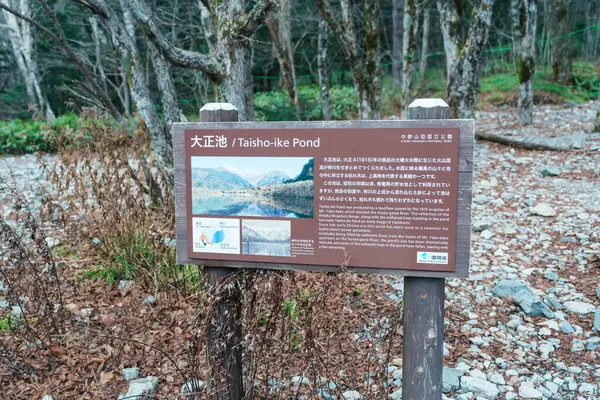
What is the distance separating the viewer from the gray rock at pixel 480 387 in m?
3.12

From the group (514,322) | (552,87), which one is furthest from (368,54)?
(552,87)

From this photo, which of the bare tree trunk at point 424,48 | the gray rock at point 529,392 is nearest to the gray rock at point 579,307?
the gray rock at point 529,392

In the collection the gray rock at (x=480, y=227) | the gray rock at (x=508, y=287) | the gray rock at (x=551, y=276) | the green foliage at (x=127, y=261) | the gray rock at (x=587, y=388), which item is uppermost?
the gray rock at (x=480, y=227)

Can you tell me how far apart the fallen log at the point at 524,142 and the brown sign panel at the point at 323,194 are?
765cm

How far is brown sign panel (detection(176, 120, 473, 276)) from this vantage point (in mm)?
2189

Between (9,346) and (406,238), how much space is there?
9.51ft

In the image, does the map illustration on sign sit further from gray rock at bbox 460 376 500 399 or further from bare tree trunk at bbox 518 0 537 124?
bare tree trunk at bbox 518 0 537 124

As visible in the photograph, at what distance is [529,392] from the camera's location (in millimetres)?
3111

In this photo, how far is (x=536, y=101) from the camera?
46.5ft

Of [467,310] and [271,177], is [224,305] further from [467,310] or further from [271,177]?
[467,310]

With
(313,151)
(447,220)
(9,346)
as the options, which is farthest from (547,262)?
(9,346)

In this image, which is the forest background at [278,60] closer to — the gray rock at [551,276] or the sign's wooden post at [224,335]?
the sign's wooden post at [224,335]

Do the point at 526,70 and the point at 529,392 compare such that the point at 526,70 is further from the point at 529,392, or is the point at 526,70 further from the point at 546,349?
the point at 529,392

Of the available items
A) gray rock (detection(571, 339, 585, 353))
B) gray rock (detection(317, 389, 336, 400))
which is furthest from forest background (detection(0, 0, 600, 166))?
gray rock (detection(571, 339, 585, 353))
